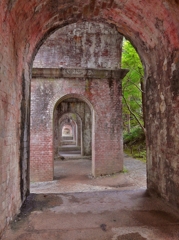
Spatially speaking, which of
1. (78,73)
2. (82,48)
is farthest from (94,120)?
(82,48)

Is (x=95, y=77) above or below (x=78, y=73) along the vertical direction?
below

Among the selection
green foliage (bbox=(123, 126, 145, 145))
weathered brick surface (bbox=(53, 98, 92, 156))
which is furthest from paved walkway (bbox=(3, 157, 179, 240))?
green foliage (bbox=(123, 126, 145, 145))

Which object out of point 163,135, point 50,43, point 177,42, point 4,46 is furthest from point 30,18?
point 50,43

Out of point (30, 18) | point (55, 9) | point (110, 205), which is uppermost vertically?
point (55, 9)

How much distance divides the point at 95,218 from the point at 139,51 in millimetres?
3744

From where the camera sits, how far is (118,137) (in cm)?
1039

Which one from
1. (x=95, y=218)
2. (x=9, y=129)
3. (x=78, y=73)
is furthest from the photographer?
(x=78, y=73)

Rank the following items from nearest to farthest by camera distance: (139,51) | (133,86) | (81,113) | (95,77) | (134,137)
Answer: (139,51)
(95,77)
(133,86)
(81,113)
(134,137)

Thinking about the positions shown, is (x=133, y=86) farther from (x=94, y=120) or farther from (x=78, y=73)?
(x=78, y=73)

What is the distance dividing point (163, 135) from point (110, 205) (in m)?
1.71

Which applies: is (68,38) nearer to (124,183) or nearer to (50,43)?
(50,43)

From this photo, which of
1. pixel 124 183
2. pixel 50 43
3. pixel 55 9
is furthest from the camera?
pixel 50 43

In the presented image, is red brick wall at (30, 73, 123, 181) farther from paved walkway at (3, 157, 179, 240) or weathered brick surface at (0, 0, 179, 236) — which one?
weathered brick surface at (0, 0, 179, 236)

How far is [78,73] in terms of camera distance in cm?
1013
